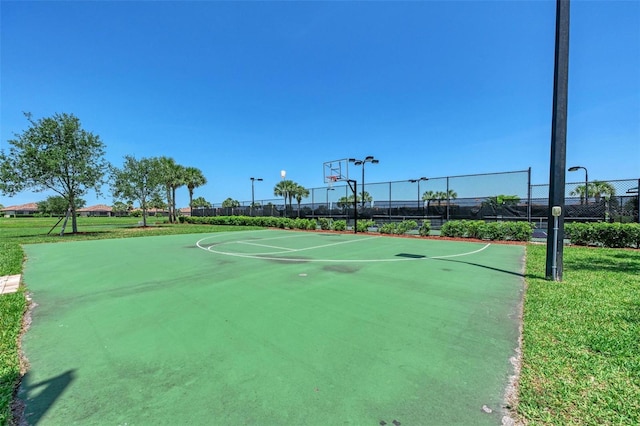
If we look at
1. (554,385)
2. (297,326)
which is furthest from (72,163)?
(554,385)

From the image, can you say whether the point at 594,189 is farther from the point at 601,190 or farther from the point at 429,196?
the point at 429,196

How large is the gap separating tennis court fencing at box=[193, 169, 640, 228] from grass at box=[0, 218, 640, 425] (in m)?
8.44

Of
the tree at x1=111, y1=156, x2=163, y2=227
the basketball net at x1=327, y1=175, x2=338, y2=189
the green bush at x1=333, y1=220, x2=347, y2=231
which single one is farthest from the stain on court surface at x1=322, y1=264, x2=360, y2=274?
the tree at x1=111, y1=156, x2=163, y2=227

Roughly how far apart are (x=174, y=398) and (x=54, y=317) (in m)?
3.01

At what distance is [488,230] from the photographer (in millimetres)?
12672

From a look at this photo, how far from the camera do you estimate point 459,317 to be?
363cm

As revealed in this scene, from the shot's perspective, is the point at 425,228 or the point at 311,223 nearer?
the point at 425,228

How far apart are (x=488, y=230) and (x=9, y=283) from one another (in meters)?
15.5

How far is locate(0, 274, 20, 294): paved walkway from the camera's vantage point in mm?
5055

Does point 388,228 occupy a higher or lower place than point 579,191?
lower

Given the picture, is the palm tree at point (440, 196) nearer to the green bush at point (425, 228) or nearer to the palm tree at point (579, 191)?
the green bush at point (425, 228)

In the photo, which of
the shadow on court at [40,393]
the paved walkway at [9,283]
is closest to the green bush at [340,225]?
the paved walkway at [9,283]

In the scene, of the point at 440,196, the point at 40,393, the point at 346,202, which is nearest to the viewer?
the point at 40,393

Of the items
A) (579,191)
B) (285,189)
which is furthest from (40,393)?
(285,189)
